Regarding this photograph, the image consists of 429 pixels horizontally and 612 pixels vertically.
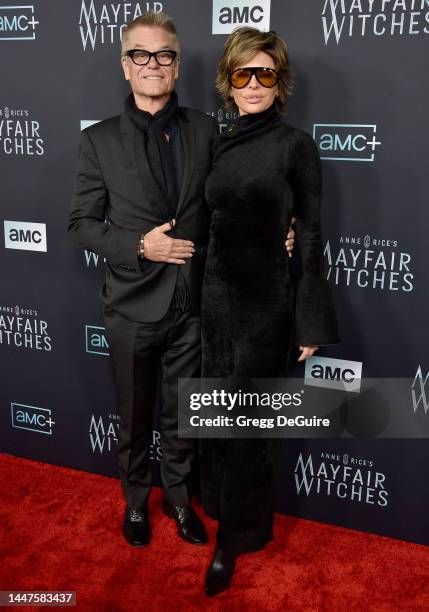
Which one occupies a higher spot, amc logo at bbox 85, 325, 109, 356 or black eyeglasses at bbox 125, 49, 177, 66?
black eyeglasses at bbox 125, 49, 177, 66

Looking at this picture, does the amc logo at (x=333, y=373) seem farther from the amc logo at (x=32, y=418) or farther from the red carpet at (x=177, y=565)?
the amc logo at (x=32, y=418)

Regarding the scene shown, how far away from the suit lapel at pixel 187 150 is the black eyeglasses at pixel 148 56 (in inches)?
7.2

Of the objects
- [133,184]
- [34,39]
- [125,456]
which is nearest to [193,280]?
[133,184]

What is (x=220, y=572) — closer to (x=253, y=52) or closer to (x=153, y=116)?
(x=153, y=116)

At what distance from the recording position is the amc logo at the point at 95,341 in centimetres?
268

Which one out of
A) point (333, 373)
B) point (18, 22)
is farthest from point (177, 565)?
point (18, 22)

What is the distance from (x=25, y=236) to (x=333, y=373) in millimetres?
1441

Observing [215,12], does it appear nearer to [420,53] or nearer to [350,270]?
[420,53]

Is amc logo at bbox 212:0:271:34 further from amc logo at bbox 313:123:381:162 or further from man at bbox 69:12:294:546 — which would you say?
amc logo at bbox 313:123:381:162

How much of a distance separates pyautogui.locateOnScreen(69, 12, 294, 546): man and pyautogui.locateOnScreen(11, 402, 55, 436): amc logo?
2.74ft

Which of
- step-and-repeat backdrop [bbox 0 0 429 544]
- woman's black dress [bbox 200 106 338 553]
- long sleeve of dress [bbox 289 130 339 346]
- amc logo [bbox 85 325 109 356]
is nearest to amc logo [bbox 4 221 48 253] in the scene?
step-and-repeat backdrop [bbox 0 0 429 544]

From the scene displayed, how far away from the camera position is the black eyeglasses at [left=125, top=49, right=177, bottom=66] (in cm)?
193

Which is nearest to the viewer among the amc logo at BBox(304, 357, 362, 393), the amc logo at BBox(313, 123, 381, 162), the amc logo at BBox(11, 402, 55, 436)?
the amc logo at BBox(313, 123, 381, 162)

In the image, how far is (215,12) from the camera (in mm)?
2203
